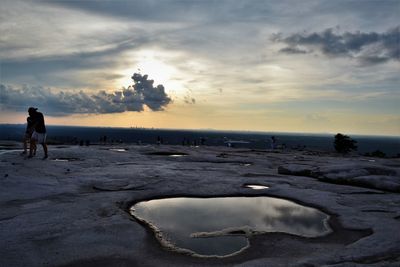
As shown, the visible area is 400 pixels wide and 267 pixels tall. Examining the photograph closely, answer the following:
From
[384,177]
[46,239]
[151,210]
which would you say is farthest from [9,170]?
[384,177]

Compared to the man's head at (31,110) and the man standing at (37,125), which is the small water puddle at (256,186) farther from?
the man's head at (31,110)

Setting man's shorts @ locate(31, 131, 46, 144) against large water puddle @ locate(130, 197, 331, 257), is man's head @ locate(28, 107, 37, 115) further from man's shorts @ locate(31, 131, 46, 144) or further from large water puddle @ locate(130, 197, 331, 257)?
large water puddle @ locate(130, 197, 331, 257)

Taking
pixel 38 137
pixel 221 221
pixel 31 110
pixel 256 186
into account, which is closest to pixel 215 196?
pixel 256 186

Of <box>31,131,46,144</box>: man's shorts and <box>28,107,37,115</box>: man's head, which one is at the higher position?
<box>28,107,37,115</box>: man's head

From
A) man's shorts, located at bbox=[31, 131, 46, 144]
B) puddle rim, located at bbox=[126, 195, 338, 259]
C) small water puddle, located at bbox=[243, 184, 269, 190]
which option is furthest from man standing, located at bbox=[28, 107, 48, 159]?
small water puddle, located at bbox=[243, 184, 269, 190]

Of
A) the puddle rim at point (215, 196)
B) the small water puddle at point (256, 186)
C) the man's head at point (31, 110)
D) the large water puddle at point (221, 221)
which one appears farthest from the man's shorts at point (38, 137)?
the small water puddle at point (256, 186)

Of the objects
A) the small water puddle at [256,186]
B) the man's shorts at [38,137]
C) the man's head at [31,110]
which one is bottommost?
the small water puddle at [256,186]

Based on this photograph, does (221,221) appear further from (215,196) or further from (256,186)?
(256,186)

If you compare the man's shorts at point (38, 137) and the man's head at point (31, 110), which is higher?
the man's head at point (31, 110)
